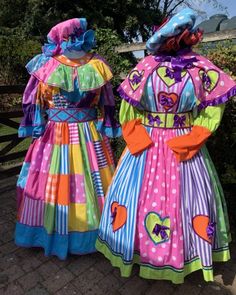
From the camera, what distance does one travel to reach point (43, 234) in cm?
295

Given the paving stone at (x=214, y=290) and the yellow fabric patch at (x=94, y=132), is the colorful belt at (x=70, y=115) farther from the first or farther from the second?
the paving stone at (x=214, y=290)

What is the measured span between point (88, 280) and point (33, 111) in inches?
56.5

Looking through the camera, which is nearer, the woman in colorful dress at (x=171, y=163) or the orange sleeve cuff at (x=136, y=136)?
the woman in colorful dress at (x=171, y=163)

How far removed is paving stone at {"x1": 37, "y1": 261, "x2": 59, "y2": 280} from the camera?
9.02 feet

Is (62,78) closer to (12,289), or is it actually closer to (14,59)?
(12,289)

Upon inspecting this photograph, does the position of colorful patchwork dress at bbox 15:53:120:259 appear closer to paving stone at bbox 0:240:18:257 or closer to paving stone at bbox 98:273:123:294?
paving stone at bbox 0:240:18:257

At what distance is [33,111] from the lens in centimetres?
288

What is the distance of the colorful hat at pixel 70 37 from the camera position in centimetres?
269

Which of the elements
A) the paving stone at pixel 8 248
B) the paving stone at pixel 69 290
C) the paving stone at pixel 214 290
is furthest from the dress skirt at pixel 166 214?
the paving stone at pixel 8 248

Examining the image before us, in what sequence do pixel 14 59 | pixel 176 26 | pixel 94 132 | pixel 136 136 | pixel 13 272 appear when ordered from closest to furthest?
1. pixel 176 26
2. pixel 136 136
3. pixel 13 272
4. pixel 94 132
5. pixel 14 59

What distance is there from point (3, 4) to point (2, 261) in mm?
14527

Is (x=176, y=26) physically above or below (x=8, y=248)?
above

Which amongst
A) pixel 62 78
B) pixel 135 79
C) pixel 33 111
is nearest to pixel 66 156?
pixel 33 111

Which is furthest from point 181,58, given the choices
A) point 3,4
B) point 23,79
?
point 3,4
